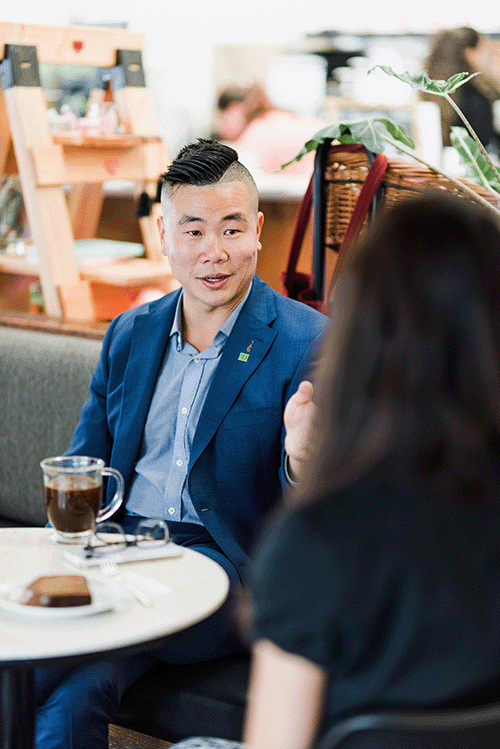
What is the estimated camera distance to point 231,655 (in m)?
1.85

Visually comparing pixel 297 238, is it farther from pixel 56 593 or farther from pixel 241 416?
pixel 56 593

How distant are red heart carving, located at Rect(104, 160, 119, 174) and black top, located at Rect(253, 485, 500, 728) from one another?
2445mm

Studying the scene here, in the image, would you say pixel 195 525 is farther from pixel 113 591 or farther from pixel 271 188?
pixel 271 188

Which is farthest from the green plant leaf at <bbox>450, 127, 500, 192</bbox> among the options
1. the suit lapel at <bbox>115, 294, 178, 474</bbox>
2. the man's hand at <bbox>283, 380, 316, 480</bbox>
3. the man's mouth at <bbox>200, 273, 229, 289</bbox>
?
the man's hand at <bbox>283, 380, 316, 480</bbox>

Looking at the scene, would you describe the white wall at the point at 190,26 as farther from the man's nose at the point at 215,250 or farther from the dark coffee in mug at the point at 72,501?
the dark coffee in mug at the point at 72,501

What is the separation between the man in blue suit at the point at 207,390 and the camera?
1.83 metres

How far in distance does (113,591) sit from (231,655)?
0.62 metres

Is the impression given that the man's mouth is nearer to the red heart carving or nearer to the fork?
the fork

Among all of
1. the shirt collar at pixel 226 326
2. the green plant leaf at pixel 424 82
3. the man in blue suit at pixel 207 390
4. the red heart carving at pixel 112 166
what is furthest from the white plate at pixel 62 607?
the red heart carving at pixel 112 166

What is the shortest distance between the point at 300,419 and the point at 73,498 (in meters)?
0.40

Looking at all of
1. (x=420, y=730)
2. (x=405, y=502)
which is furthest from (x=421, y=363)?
(x=420, y=730)

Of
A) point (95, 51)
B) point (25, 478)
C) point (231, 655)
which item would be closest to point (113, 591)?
point (231, 655)

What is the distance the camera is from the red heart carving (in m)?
3.04

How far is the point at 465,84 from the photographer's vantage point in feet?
14.2
